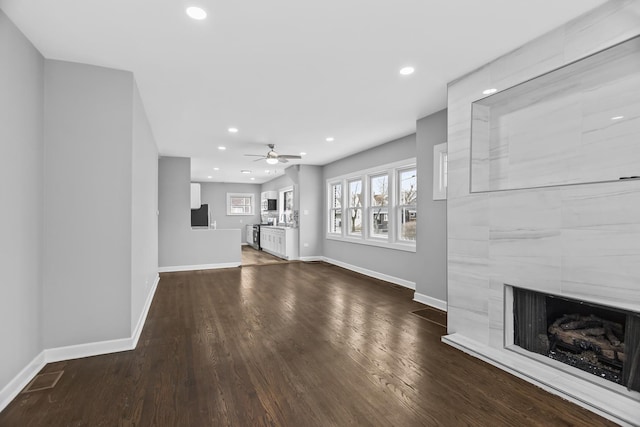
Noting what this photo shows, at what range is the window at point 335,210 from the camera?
783cm

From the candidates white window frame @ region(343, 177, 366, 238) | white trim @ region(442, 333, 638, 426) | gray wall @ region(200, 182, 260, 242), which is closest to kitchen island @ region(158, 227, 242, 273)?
white window frame @ region(343, 177, 366, 238)

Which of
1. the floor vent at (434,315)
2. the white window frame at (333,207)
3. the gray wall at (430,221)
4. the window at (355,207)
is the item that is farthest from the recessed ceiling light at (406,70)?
the white window frame at (333,207)

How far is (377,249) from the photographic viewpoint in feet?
Result: 20.1

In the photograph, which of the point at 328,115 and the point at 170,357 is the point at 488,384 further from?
the point at 328,115

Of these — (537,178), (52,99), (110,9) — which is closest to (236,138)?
(52,99)

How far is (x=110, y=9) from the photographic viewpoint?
2.06m

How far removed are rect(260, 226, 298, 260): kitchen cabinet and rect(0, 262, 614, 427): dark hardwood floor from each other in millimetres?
4408

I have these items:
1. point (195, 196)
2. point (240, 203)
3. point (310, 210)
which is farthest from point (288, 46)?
point (240, 203)

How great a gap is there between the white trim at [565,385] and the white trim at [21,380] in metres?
3.49

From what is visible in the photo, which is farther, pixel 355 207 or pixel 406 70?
pixel 355 207

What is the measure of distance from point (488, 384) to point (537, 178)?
175cm

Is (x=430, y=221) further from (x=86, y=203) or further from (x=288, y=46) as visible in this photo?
(x=86, y=203)

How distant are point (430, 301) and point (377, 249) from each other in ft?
6.38

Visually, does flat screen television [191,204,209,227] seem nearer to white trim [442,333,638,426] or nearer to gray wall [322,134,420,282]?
gray wall [322,134,420,282]
